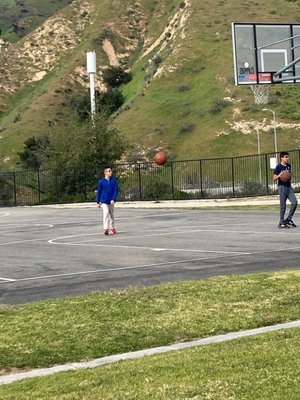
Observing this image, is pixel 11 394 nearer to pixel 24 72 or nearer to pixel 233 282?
pixel 233 282

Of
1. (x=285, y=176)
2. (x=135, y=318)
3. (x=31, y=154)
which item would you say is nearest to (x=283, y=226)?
(x=285, y=176)

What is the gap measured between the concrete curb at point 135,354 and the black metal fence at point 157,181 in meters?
31.4

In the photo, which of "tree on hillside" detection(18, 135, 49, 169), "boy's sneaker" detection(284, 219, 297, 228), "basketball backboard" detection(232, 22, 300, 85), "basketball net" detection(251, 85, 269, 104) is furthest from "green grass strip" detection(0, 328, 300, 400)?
"tree on hillside" detection(18, 135, 49, 169)

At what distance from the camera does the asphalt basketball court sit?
12352mm

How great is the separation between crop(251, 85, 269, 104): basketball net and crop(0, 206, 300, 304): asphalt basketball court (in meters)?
46.2

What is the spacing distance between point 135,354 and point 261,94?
2549 inches

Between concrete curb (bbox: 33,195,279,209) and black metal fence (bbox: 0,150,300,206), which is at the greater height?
black metal fence (bbox: 0,150,300,206)

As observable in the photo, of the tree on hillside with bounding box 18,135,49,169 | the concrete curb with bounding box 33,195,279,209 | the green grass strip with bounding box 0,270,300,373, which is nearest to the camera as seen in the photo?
the green grass strip with bounding box 0,270,300,373

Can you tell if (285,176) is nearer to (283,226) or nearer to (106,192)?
(283,226)

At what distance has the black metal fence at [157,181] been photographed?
41.8m

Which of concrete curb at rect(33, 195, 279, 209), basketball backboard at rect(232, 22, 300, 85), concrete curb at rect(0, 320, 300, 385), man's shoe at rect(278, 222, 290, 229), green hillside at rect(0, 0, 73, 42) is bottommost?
concrete curb at rect(0, 320, 300, 385)

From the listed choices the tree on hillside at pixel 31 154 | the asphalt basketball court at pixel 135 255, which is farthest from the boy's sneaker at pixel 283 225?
the tree on hillside at pixel 31 154

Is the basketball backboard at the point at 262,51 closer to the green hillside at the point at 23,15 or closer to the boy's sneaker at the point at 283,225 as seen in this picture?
the boy's sneaker at the point at 283,225

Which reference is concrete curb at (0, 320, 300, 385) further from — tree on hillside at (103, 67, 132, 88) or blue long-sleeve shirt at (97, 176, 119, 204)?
tree on hillside at (103, 67, 132, 88)
